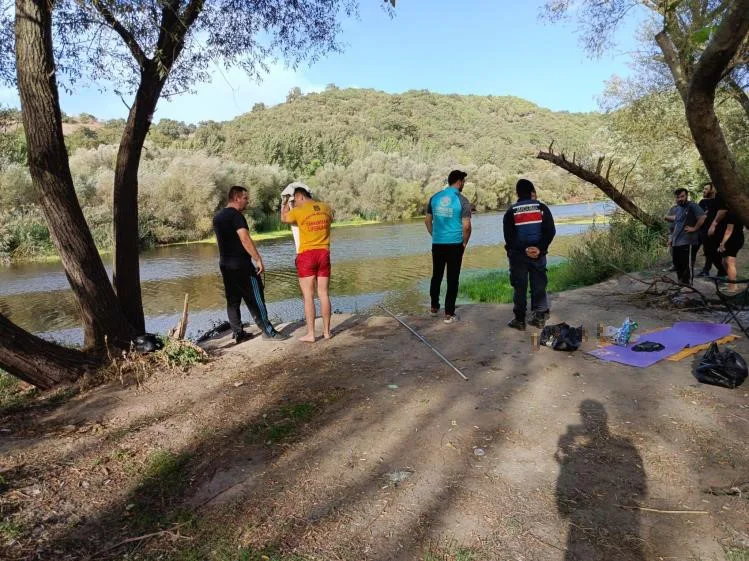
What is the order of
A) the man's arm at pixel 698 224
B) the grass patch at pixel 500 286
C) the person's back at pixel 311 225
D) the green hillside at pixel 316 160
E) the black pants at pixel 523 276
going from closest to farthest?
the person's back at pixel 311 225
the black pants at pixel 523 276
the man's arm at pixel 698 224
the grass patch at pixel 500 286
the green hillside at pixel 316 160

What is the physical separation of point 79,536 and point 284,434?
4.51 feet

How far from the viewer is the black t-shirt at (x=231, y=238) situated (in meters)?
5.82

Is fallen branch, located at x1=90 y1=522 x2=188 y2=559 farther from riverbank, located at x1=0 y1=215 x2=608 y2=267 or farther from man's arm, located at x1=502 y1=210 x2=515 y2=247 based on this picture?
riverbank, located at x1=0 y1=215 x2=608 y2=267

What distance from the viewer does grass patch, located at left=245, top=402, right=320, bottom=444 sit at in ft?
12.1

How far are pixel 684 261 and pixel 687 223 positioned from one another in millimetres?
626

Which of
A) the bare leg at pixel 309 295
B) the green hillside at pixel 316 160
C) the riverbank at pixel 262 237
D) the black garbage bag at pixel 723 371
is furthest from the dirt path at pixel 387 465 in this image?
the riverbank at pixel 262 237

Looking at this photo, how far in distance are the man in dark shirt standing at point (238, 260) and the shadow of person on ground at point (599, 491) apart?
373 cm

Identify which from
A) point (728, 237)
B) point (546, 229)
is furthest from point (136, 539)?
point (728, 237)

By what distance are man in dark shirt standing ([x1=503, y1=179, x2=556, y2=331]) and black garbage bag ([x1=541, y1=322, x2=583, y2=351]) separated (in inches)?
26.0

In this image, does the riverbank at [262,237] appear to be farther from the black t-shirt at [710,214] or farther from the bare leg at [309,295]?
the bare leg at [309,295]

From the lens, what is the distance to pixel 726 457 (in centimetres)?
322

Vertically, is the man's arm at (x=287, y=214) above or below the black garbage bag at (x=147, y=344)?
above

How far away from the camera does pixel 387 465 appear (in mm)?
3266

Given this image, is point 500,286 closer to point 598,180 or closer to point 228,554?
point 598,180
